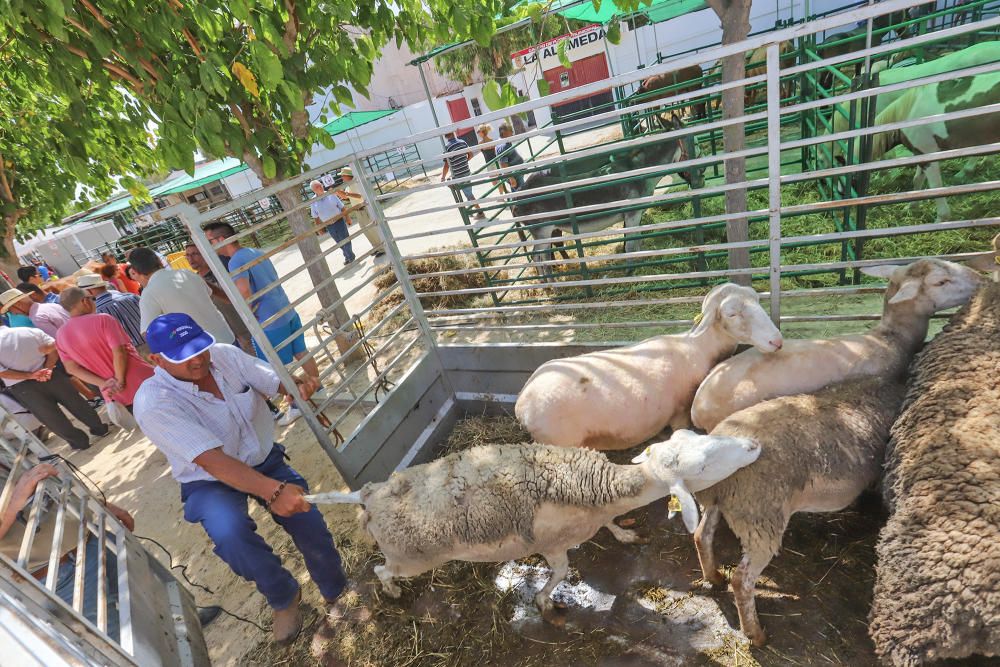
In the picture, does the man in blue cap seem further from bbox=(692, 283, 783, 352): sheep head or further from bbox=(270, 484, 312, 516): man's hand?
bbox=(692, 283, 783, 352): sheep head

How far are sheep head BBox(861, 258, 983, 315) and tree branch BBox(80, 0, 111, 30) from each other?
5.93m

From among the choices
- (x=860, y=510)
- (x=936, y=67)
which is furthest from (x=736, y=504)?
(x=936, y=67)

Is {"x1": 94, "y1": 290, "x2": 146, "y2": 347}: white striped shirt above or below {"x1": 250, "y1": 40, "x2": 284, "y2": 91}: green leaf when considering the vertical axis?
below

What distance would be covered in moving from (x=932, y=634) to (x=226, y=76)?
594 cm

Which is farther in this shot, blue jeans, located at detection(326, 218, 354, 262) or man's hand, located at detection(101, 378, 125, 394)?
blue jeans, located at detection(326, 218, 354, 262)

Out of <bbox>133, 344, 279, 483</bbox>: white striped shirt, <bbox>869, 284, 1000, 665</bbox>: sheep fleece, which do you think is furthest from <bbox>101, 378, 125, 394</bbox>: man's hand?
<bbox>869, 284, 1000, 665</bbox>: sheep fleece

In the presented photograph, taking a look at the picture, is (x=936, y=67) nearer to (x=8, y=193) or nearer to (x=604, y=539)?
(x=604, y=539)

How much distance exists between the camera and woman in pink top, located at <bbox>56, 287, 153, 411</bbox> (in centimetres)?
505

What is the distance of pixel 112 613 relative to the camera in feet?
9.80

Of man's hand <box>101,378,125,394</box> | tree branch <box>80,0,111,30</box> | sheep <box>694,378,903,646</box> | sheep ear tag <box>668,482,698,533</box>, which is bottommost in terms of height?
sheep <box>694,378,903,646</box>

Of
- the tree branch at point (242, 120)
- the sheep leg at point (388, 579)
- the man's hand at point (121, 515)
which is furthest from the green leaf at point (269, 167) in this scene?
the sheep leg at point (388, 579)

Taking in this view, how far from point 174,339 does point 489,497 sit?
2071 millimetres

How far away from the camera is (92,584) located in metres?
3.12

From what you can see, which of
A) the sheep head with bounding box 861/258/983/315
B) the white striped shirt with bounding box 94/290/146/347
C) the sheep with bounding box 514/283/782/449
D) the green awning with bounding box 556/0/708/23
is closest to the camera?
the sheep head with bounding box 861/258/983/315
